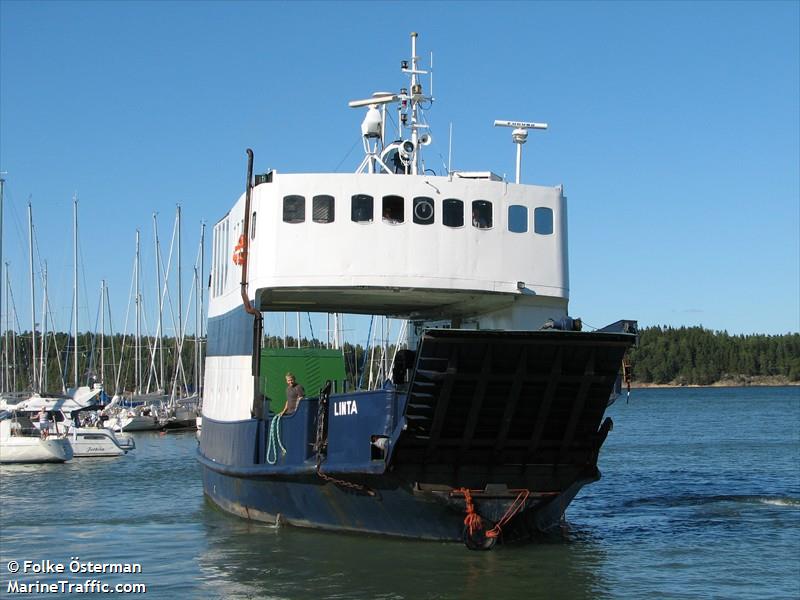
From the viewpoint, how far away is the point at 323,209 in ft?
54.9

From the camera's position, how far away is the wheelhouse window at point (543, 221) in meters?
17.1

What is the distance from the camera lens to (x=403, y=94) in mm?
19141

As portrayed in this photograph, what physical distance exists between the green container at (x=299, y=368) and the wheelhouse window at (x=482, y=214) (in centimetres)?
576

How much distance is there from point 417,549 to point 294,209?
5.39 metres

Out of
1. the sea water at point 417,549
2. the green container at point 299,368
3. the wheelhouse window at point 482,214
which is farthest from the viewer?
the green container at point 299,368

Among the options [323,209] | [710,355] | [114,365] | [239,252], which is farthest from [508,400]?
[710,355]

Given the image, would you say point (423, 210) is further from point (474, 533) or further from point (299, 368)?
point (299, 368)

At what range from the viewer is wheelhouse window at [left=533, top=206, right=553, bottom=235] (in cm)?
1709

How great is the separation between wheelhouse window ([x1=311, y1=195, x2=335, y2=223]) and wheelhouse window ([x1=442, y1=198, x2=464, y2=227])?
168 cm

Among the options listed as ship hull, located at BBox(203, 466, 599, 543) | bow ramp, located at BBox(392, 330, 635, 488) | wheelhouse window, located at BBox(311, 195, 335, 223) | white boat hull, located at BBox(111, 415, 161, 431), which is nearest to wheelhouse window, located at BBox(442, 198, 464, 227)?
wheelhouse window, located at BBox(311, 195, 335, 223)

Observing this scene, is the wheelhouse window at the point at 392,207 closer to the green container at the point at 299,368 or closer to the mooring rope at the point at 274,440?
the mooring rope at the point at 274,440

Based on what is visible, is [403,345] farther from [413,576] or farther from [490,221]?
[413,576]

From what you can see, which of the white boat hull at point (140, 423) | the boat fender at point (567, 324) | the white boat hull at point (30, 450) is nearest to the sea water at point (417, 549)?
the boat fender at point (567, 324)

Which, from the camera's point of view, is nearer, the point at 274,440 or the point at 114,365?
the point at 274,440
